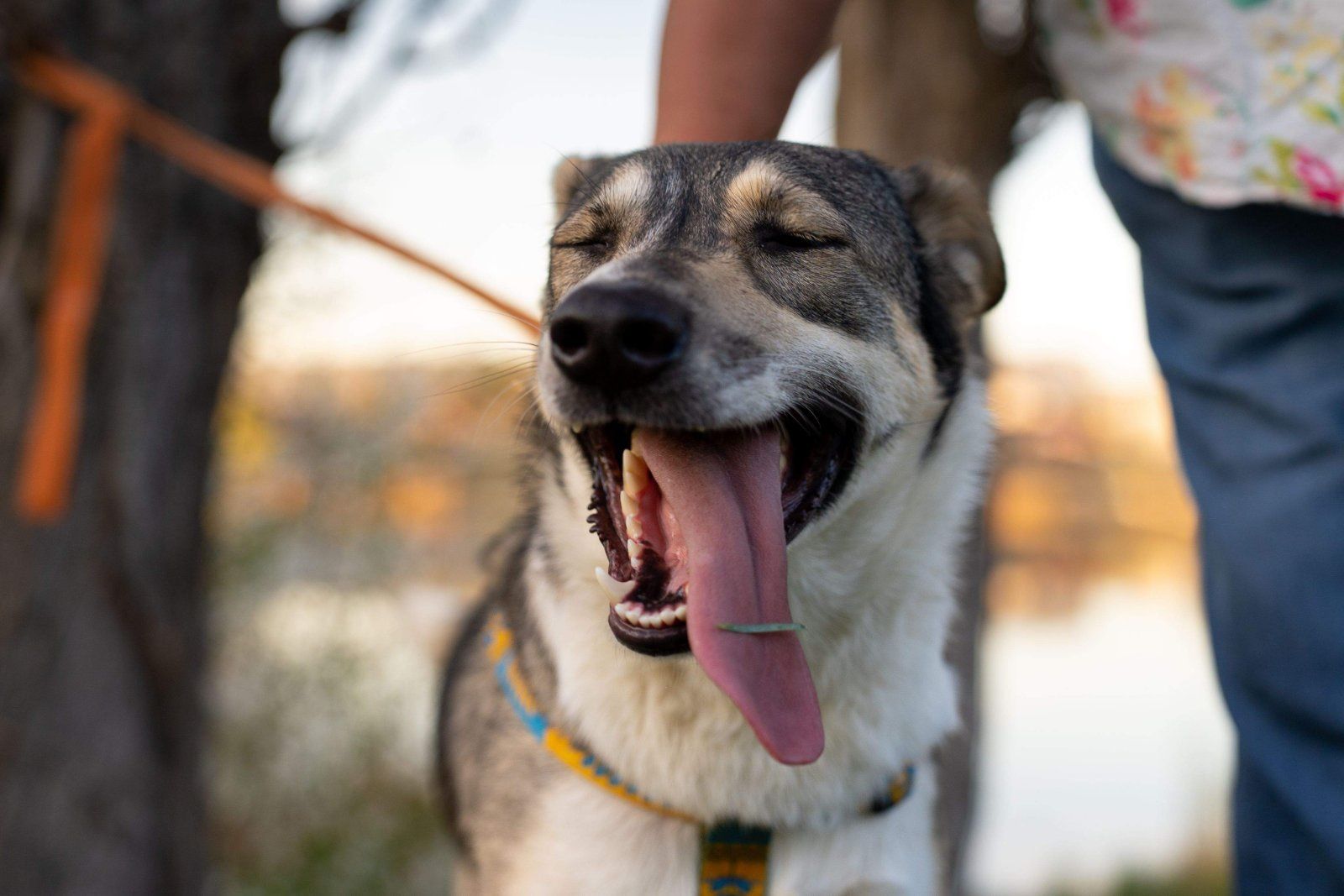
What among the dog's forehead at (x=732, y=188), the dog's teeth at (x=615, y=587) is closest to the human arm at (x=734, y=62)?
the dog's forehead at (x=732, y=188)

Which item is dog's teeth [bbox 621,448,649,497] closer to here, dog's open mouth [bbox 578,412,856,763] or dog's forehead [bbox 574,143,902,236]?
dog's open mouth [bbox 578,412,856,763]

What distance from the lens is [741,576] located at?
5.60 feet

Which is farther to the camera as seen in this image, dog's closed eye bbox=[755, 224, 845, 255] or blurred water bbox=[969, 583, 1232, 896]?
blurred water bbox=[969, 583, 1232, 896]

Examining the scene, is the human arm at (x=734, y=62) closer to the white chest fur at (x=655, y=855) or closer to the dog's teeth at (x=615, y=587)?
the dog's teeth at (x=615, y=587)

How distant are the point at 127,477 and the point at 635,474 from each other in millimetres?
2518

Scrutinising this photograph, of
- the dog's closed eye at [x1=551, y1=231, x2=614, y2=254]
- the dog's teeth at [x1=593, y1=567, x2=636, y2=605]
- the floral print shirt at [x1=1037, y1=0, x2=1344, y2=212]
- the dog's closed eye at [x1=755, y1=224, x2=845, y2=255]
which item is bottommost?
the dog's teeth at [x1=593, y1=567, x2=636, y2=605]

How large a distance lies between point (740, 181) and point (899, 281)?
390 millimetres

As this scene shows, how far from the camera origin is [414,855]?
18.6ft

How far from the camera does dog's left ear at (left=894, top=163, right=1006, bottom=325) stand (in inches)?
93.3

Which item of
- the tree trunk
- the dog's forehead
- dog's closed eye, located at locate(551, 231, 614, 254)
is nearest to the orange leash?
the tree trunk

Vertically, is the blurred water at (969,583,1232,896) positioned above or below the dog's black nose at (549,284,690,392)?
below

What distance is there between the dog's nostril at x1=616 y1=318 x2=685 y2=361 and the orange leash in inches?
46.4

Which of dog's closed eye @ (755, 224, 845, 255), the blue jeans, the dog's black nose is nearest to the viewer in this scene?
the dog's black nose

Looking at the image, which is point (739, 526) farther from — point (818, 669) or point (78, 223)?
point (78, 223)
